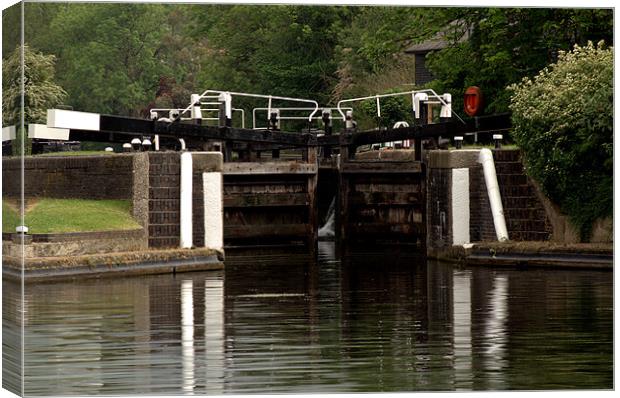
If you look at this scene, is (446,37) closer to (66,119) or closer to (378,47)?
(378,47)

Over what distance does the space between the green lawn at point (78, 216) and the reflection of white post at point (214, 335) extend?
1.58 meters

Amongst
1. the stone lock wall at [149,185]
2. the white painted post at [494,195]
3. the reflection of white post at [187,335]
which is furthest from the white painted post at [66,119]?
the white painted post at [494,195]

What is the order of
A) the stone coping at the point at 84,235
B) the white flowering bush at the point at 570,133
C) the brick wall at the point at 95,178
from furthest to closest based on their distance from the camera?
the brick wall at the point at 95,178 → the stone coping at the point at 84,235 → the white flowering bush at the point at 570,133

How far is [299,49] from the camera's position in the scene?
75.7 feet

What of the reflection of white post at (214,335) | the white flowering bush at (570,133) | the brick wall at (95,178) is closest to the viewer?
the reflection of white post at (214,335)

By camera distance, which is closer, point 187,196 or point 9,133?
point 9,133

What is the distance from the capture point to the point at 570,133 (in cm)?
1822

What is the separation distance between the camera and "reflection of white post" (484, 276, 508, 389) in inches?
446

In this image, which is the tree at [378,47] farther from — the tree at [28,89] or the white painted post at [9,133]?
the white painted post at [9,133]

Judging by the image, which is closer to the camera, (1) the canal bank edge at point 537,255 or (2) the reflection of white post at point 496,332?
(2) the reflection of white post at point 496,332

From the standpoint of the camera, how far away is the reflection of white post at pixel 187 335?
10.9m

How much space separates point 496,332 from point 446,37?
33.3 feet

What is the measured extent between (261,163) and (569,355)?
14.1 metres

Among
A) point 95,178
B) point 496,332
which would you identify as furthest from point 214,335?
point 95,178
